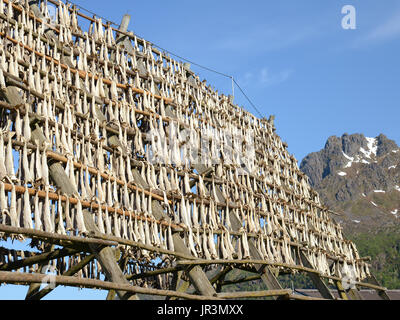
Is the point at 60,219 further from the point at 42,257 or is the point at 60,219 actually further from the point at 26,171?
the point at 42,257

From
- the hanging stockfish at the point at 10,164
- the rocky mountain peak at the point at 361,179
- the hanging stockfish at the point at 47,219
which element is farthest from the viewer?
the rocky mountain peak at the point at 361,179

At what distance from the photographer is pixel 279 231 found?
11.6 meters

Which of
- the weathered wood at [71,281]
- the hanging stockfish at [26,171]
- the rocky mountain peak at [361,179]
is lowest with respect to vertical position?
the weathered wood at [71,281]

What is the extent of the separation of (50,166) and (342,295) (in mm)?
8187

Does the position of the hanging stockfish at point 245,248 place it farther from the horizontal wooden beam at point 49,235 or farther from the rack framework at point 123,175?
the horizontal wooden beam at point 49,235

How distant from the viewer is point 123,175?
834 centimetres

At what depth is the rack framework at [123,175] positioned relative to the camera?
6.70 meters

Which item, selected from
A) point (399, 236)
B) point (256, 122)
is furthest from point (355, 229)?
point (256, 122)

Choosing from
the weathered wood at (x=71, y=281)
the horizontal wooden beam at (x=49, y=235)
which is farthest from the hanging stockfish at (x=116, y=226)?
the weathered wood at (x=71, y=281)

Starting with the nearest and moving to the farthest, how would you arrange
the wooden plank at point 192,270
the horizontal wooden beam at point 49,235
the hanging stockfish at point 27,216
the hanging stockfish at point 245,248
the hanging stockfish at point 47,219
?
the horizontal wooden beam at point 49,235 < the hanging stockfish at point 27,216 < the hanging stockfish at point 47,219 < the wooden plank at point 192,270 < the hanging stockfish at point 245,248

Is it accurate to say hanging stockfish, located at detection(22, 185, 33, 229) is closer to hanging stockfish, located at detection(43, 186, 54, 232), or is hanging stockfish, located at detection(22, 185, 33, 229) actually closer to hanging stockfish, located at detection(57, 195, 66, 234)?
hanging stockfish, located at detection(43, 186, 54, 232)

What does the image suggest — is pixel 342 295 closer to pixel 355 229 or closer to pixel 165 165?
pixel 165 165

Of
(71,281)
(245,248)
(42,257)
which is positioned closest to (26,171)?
(42,257)

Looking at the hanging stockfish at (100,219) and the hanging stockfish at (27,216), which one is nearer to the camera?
the hanging stockfish at (27,216)
